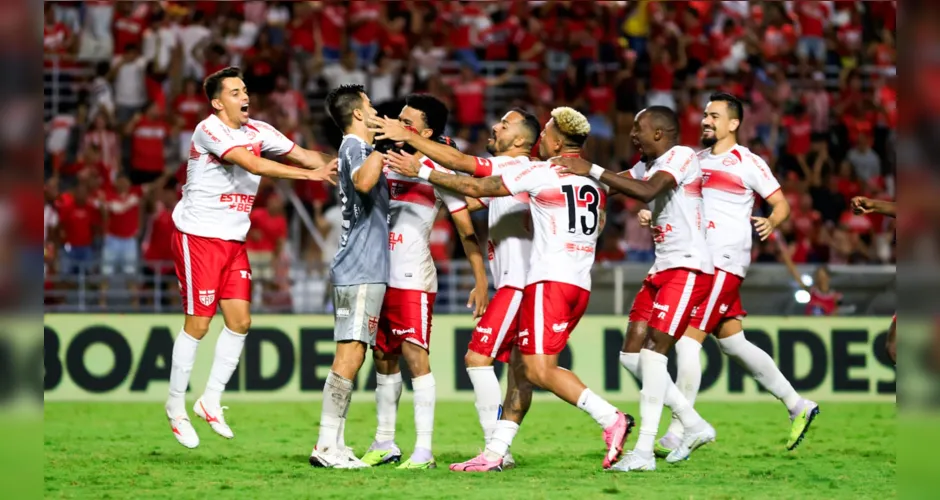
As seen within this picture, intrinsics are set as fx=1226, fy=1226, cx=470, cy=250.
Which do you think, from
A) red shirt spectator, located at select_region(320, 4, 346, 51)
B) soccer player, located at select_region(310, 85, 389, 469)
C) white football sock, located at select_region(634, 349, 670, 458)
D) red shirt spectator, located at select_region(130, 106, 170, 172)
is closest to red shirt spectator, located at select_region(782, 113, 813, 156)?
red shirt spectator, located at select_region(320, 4, 346, 51)

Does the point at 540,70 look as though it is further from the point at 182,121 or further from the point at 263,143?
the point at 263,143

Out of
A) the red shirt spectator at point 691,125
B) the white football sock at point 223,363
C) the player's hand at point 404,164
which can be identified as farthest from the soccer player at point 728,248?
the red shirt spectator at point 691,125

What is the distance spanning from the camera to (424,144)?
25.8 ft

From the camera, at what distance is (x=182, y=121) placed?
1828cm

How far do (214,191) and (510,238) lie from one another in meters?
2.34

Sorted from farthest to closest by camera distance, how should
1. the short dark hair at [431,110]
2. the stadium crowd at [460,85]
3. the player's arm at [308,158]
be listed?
the stadium crowd at [460,85] < the player's arm at [308,158] < the short dark hair at [431,110]

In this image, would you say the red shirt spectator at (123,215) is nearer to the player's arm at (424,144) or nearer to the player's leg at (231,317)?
the player's leg at (231,317)

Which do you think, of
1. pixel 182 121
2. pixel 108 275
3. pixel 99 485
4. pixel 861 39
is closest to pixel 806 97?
pixel 861 39

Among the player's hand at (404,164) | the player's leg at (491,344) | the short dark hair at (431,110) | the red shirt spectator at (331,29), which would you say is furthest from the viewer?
the red shirt spectator at (331,29)

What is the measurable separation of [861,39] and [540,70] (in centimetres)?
594

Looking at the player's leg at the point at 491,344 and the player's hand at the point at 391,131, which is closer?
the player's hand at the point at 391,131

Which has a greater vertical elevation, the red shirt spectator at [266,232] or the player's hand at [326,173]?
the player's hand at [326,173]

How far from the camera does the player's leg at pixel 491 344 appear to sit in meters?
8.25

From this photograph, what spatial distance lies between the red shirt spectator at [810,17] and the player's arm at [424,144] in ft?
48.5
